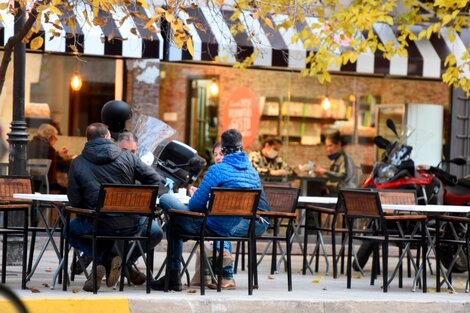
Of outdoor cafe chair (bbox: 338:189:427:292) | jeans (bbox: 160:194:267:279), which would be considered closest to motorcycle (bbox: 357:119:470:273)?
outdoor cafe chair (bbox: 338:189:427:292)

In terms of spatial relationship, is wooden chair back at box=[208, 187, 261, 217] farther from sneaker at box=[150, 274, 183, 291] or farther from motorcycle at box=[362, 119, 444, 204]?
motorcycle at box=[362, 119, 444, 204]

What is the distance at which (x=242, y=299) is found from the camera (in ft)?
35.9

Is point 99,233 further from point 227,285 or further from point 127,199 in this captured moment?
point 227,285

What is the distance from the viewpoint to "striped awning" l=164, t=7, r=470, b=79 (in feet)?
58.8

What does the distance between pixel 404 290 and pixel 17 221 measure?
4.86m

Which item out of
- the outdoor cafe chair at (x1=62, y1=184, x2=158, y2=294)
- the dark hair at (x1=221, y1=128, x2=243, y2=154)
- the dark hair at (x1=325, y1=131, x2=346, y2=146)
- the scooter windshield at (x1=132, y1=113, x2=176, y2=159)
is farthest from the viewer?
the dark hair at (x1=325, y1=131, x2=346, y2=146)

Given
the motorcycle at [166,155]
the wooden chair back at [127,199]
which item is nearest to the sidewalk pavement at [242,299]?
the wooden chair back at [127,199]

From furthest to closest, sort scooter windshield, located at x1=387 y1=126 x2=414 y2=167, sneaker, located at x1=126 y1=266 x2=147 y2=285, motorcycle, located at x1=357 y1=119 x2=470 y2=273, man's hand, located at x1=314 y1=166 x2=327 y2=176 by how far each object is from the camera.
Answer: man's hand, located at x1=314 y1=166 x2=327 y2=176, scooter windshield, located at x1=387 y1=126 x2=414 y2=167, motorcycle, located at x1=357 y1=119 x2=470 y2=273, sneaker, located at x1=126 y1=266 x2=147 y2=285

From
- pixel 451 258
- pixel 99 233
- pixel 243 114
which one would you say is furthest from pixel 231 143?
pixel 243 114

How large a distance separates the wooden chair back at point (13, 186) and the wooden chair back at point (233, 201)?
2.34m

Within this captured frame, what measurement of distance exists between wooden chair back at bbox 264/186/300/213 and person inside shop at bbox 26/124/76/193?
511 centimetres

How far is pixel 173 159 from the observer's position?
1334cm

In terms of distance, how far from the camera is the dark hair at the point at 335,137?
1947 centimetres

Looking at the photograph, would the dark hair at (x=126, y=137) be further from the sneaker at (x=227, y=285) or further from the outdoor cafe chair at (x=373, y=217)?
the outdoor cafe chair at (x=373, y=217)
